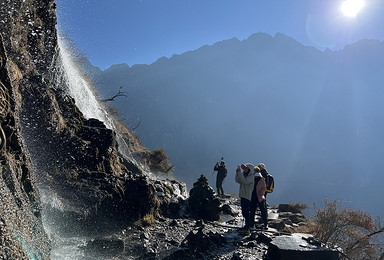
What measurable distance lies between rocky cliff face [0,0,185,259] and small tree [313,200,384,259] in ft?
22.0

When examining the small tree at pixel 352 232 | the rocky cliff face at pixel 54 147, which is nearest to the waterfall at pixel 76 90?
the rocky cliff face at pixel 54 147

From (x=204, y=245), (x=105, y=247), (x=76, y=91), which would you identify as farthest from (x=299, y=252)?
(x=76, y=91)

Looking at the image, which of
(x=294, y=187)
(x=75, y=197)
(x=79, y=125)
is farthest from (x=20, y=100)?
(x=294, y=187)

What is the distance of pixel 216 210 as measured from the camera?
13.2m

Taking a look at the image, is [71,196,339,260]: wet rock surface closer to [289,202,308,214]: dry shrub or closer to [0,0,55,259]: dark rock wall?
[0,0,55,259]: dark rock wall

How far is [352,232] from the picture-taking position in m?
9.36

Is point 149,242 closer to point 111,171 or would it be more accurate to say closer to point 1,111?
point 111,171

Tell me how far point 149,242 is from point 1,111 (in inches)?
231

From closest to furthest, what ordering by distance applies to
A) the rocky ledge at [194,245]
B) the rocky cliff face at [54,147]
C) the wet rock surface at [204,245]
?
the rocky ledge at [194,245]
the wet rock surface at [204,245]
the rocky cliff face at [54,147]

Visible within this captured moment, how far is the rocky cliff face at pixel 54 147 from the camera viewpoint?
798 centimetres

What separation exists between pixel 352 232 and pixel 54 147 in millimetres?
10983

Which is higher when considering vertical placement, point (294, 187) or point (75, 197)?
point (294, 187)

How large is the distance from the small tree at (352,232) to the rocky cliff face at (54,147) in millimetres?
6701

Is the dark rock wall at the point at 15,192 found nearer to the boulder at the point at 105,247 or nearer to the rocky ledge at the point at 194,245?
the boulder at the point at 105,247
